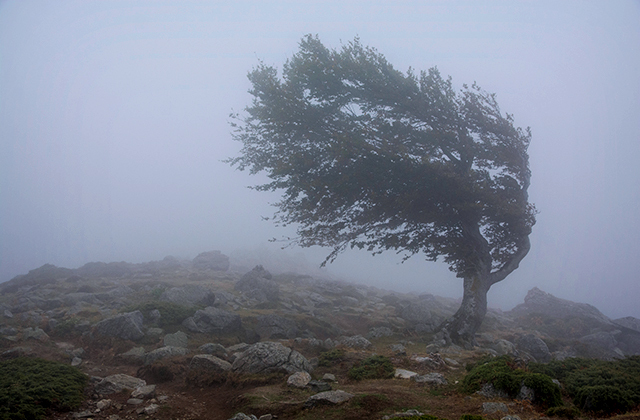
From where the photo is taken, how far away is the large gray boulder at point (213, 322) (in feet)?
53.7

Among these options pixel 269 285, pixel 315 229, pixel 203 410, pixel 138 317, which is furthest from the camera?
pixel 269 285

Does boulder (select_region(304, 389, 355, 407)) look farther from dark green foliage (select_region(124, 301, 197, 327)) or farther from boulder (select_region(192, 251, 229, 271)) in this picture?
boulder (select_region(192, 251, 229, 271))

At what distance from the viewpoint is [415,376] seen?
10.3 m

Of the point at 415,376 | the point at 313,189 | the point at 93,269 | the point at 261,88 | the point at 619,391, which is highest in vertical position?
the point at 261,88

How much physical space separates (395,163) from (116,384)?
14589mm

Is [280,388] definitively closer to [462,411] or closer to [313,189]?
[462,411]

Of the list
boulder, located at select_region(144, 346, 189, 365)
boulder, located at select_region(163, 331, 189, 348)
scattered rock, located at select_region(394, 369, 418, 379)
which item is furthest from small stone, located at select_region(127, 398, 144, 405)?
scattered rock, located at select_region(394, 369, 418, 379)

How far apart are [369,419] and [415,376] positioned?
417 centimetres

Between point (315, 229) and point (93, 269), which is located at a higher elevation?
point (315, 229)

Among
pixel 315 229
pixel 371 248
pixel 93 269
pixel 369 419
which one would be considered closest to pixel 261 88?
pixel 315 229

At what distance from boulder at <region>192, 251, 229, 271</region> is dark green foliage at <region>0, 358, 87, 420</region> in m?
32.6

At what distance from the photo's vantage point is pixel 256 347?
11.1 meters

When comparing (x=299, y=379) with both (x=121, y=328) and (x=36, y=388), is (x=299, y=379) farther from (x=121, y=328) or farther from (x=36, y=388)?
(x=121, y=328)

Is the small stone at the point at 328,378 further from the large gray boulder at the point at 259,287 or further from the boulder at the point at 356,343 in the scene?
the large gray boulder at the point at 259,287
